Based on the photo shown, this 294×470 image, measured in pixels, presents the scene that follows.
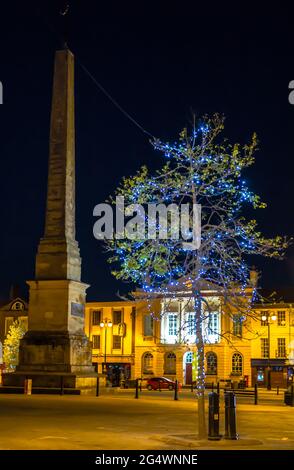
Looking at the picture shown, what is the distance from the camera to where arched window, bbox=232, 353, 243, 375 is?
7150cm

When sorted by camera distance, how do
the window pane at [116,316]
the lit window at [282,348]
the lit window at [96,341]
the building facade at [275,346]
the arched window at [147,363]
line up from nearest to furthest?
1. the building facade at [275,346]
2. the lit window at [282,348]
3. the arched window at [147,363]
4. the window pane at [116,316]
5. the lit window at [96,341]

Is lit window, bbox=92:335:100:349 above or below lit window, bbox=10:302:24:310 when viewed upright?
below

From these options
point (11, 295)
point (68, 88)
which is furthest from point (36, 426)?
point (11, 295)

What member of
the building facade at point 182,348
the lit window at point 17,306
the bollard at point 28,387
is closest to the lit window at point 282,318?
the building facade at point 182,348

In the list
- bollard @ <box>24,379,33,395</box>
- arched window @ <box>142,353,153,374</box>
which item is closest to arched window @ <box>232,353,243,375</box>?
arched window @ <box>142,353,153,374</box>

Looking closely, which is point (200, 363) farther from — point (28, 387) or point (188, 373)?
point (188, 373)

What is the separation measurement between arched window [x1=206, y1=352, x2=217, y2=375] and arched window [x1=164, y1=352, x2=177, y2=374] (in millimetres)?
3357

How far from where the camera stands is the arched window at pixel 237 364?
235 feet

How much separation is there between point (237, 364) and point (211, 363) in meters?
2.74

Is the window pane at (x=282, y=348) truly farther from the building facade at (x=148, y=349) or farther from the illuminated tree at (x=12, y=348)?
the illuminated tree at (x=12, y=348)

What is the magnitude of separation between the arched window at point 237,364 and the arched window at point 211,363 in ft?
6.26

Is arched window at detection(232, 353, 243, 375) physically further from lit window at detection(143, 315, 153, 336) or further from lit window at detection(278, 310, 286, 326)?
lit window at detection(143, 315, 153, 336)

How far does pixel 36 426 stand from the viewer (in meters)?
16.3

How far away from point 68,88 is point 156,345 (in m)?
46.2
